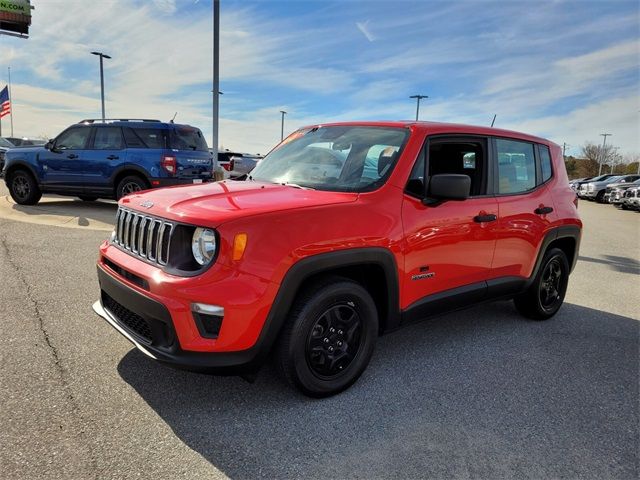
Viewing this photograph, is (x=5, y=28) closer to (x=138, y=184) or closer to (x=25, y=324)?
(x=138, y=184)

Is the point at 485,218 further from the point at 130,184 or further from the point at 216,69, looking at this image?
the point at 216,69

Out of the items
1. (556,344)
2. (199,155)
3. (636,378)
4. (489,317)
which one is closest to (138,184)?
(199,155)

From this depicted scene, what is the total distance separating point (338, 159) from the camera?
11.6ft

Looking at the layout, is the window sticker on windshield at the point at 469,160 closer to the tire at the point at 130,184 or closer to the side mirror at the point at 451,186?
the side mirror at the point at 451,186

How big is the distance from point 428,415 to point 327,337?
773mm

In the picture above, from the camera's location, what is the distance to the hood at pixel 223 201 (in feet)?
8.52

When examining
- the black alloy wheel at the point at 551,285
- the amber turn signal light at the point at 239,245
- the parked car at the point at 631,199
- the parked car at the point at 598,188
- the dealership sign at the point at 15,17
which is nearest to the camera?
the amber turn signal light at the point at 239,245

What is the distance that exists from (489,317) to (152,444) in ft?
11.6

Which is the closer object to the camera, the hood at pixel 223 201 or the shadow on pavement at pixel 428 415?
the shadow on pavement at pixel 428 415

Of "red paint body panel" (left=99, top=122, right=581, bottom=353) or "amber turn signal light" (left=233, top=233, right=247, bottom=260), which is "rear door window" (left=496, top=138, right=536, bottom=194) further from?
"amber turn signal light" (left=233, top=233, right=247, bottom=260)

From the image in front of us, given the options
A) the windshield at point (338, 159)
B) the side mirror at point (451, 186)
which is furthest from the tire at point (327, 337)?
the side mirror at point (451, 186)

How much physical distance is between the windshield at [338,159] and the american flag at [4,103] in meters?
34.4

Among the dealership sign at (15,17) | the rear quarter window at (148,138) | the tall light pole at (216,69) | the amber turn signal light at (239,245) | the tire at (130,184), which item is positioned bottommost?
the tire at (130,184)

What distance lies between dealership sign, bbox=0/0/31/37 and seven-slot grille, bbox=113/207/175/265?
3112cm
